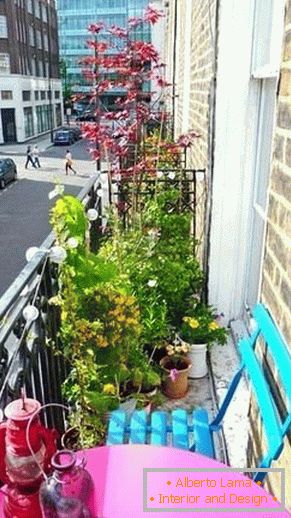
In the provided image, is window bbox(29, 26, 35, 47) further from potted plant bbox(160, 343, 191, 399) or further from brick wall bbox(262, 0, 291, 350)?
brick wall bbox(262, 0, 291, 350)

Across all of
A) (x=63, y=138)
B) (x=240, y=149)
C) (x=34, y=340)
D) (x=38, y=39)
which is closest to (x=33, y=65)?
(x=38, y=39)

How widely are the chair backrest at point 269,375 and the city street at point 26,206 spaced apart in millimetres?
6306

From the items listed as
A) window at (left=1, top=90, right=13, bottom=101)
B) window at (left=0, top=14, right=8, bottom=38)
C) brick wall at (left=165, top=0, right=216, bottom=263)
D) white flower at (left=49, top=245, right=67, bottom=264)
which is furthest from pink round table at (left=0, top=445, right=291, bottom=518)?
window at (left=0, top=14, right=8, bottom=38)

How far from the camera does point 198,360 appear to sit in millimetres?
3320

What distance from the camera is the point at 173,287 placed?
3434mm

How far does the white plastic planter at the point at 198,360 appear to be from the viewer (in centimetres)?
329

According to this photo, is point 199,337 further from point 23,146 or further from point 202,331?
point 23,146

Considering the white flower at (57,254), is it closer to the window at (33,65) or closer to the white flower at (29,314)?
the white flower at (29,314)

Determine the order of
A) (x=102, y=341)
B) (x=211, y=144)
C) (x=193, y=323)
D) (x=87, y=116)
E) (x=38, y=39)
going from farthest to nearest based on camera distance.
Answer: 1. (x=38, y=39)
2. (x=87, y=116)
3. (x=211, y=144)
4. (x=193, y=323)
5. (x=102, y=341)

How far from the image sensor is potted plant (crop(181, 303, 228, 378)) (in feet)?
10.8

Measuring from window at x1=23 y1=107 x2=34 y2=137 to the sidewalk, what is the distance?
0.60m

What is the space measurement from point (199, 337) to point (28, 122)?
121 feet

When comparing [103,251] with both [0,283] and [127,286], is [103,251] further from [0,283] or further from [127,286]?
[0,283]

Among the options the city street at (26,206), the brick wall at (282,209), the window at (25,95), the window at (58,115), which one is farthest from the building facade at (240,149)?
the window at (58,115)
